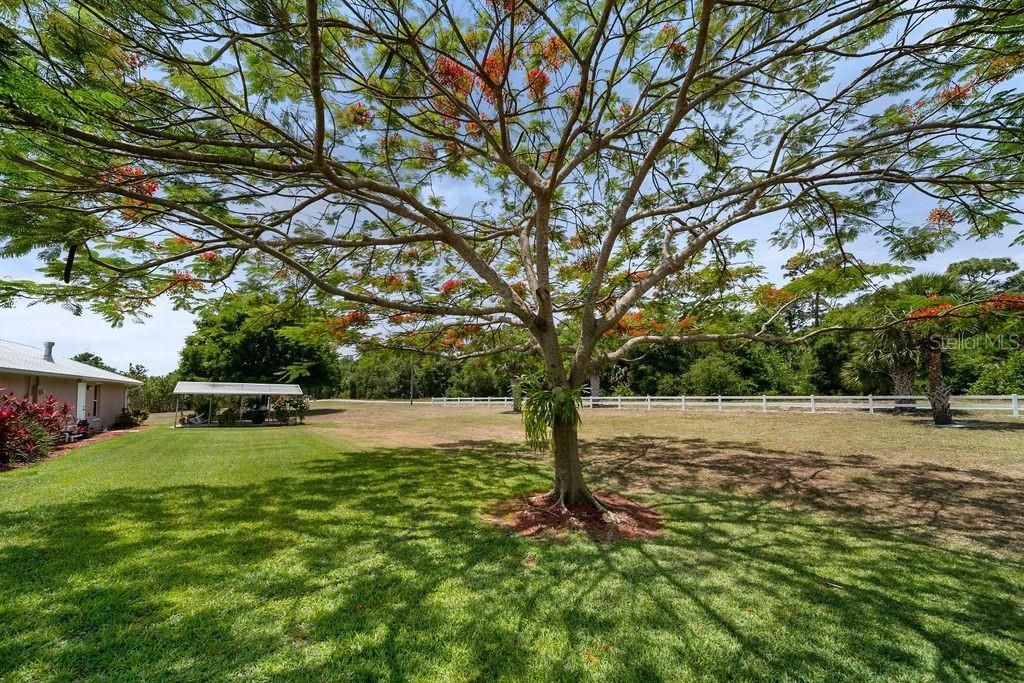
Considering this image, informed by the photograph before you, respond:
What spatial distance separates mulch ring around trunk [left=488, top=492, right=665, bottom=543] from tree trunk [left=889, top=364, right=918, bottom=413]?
16985 millimetres

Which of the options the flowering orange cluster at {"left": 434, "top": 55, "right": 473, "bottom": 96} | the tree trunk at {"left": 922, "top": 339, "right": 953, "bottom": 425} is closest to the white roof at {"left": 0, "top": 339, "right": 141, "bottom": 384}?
the flowering orange cluster at {"left": 434, "top": 55, "right": 473, "bottom": 96}

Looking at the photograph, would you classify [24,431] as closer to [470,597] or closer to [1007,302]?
[470,597]

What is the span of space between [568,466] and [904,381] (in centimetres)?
1854

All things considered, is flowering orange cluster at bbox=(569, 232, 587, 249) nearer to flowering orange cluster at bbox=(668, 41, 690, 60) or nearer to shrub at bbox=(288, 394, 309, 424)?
flowering orange cluster at bbox=(668, 41, 690, 60)

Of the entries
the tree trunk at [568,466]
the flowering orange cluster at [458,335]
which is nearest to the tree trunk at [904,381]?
the flowering orange cluster at [458,335]

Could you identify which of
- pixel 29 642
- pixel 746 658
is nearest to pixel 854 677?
pixel 746 658

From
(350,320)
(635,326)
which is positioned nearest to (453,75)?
(350,320)

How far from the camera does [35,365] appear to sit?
15.0 m

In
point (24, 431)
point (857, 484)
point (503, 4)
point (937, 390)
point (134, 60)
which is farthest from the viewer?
point (937, 390)

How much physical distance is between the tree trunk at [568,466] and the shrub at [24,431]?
42.6 ft

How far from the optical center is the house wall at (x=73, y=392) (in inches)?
558

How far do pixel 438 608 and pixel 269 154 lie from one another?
6575 millimetres

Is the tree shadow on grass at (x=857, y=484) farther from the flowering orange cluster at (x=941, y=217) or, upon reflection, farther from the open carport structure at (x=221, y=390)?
the open carport structure at (x=221, y=390)

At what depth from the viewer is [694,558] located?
4.53 metres
